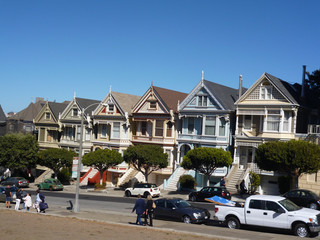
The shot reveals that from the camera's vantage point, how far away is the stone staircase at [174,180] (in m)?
43.5

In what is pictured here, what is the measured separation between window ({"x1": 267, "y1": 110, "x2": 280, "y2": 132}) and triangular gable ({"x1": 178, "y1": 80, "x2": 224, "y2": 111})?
528cm

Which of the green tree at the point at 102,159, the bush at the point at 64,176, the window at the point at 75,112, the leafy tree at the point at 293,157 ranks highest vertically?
the window at the point at 75,112

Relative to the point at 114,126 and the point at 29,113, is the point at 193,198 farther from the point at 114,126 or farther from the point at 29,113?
the point at 29,113

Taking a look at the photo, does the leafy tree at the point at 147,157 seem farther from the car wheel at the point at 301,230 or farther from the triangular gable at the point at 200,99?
the car wheel at the point at 301,230

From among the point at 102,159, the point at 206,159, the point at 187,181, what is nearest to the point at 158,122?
the point at 102,159

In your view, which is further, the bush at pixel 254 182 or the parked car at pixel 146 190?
the bush at pixel 254 182

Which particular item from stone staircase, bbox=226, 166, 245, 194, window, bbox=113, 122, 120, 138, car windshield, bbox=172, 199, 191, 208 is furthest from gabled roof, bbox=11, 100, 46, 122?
car windshield, bbox=172, 199, 191, 208

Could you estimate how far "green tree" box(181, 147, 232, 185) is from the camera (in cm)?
3772

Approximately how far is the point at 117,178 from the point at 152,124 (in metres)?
8.34

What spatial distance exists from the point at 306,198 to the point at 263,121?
1379 cm

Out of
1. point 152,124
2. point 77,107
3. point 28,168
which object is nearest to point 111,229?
point 152,124

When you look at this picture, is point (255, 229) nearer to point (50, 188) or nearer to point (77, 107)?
point (50, 188)

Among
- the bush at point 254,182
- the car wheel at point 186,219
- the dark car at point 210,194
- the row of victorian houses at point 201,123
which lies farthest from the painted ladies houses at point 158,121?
the car wheel at point 186,219

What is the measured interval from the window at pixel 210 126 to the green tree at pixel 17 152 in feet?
83.5
